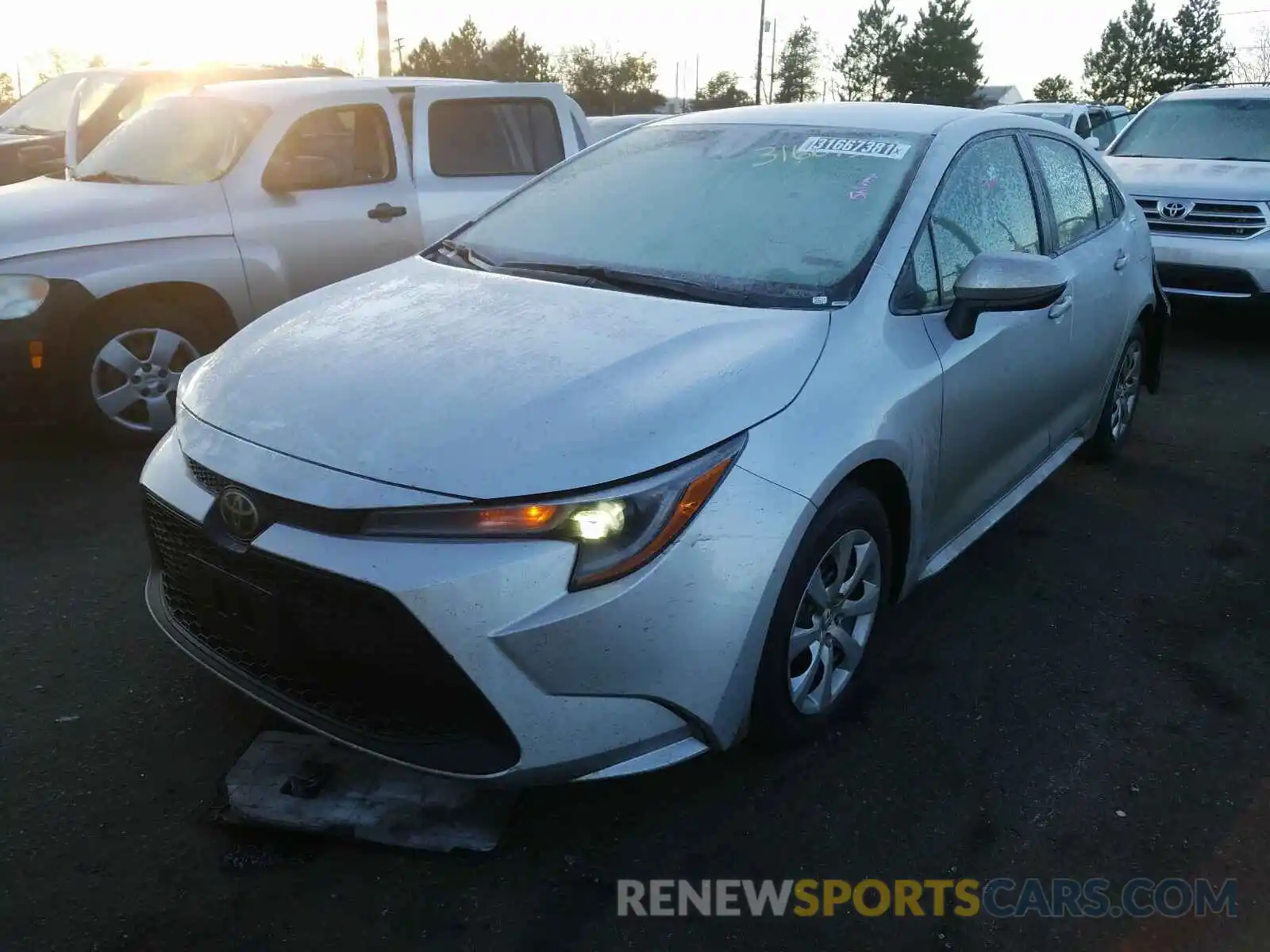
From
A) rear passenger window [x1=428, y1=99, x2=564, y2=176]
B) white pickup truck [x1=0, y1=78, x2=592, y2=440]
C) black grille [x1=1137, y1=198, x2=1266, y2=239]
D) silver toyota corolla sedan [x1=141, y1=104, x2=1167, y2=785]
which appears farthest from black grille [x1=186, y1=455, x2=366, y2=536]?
black grille [x1=1137, y1=198, x2=1266, y2=239]

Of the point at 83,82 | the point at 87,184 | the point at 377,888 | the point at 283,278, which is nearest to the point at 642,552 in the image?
the point at 377,888

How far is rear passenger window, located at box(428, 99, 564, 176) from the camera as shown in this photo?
631 centimetres

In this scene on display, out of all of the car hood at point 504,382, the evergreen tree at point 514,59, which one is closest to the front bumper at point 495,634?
the car hood at point 504,382

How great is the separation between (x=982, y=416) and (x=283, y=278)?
354 centimetres

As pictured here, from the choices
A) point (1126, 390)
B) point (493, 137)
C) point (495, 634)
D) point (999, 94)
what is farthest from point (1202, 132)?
point (999, 94)

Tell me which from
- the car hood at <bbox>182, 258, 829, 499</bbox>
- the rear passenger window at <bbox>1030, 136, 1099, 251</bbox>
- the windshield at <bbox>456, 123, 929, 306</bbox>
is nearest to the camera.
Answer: the car hood at <bbox>182, 258, 829, 499</bbox>

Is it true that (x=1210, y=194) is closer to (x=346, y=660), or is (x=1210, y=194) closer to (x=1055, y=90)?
(x=346, y=660)

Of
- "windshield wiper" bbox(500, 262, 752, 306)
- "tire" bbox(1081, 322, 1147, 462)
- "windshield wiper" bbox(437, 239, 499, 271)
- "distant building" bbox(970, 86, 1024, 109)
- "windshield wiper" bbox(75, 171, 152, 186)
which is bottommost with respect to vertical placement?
"distant building" bbox(970, 86, 1024, 109)

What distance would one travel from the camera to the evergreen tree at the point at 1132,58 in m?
61.6

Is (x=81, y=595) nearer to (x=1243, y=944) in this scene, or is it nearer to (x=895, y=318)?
(x=895, y=318)

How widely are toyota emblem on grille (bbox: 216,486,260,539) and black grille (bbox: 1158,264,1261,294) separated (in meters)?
6.80

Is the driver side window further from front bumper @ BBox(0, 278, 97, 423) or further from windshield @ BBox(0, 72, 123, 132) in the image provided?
windshield @ BBox(0, 72, 123, 132)

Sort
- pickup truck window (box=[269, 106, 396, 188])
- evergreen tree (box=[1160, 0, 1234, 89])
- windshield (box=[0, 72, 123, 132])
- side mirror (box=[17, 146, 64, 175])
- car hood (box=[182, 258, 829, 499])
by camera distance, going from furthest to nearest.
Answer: evergreen tree (box=[1160, 0, 1234, 89]) < windshield (box=[0, 72, 123, 132]) < side mirror (box=[17, 146, 64, 175]) < pickup truck window (box=[269, 106, 396, 188]) < car hood (box=[182, 258, 829, 499])

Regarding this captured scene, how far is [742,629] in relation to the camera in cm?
252
